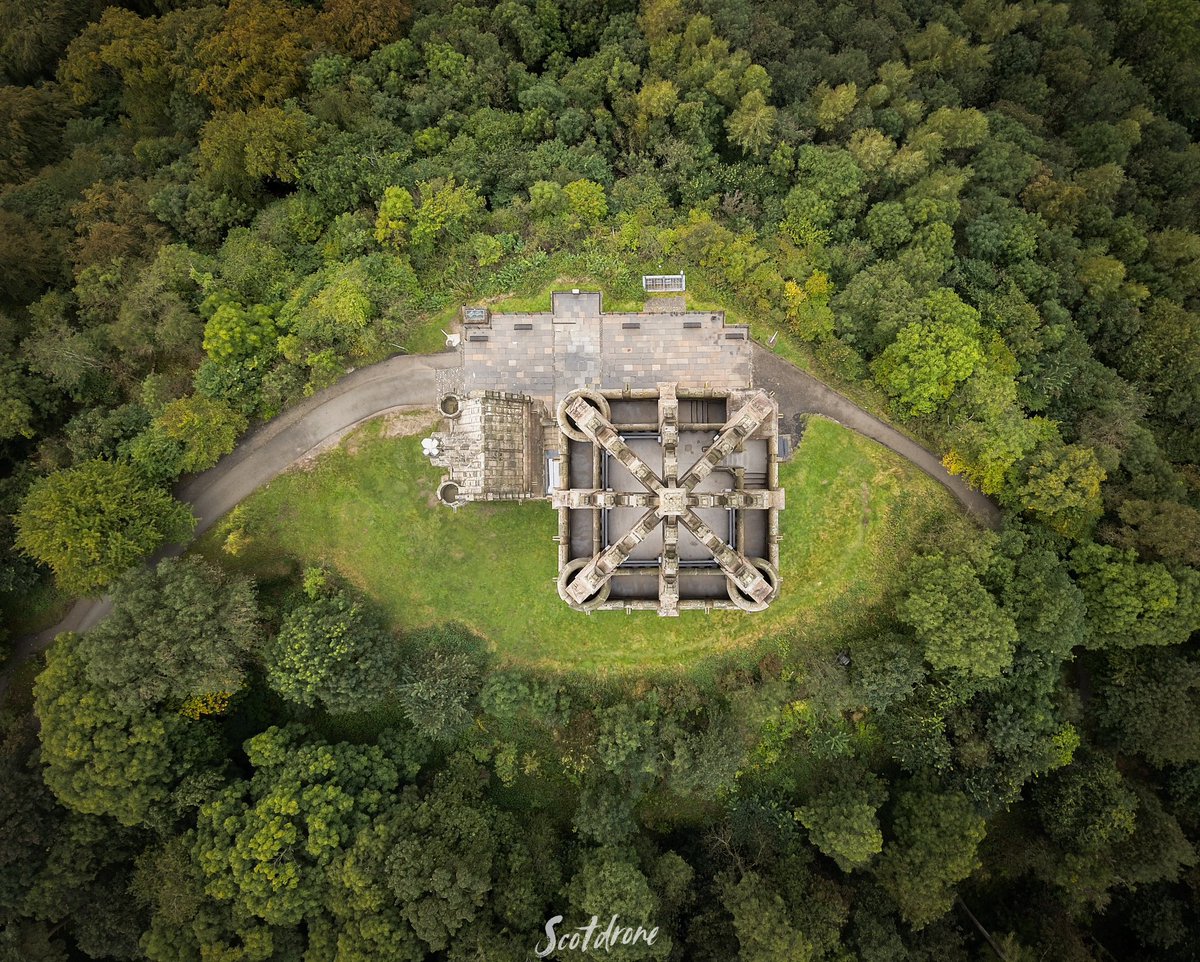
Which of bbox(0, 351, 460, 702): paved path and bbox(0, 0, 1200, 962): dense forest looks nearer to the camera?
bbox(0, 0, 1200, 962): dense forest

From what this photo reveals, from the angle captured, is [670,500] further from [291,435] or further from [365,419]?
[291,435]

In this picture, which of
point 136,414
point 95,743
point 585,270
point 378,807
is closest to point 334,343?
point 136,414

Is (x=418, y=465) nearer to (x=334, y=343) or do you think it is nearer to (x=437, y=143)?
(x=334, y=343)

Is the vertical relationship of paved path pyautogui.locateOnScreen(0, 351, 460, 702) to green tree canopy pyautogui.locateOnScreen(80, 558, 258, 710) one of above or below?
above

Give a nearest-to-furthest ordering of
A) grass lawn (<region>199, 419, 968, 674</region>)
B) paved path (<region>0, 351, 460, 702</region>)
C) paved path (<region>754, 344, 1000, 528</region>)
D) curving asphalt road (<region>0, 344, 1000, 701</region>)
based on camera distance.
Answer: grass lawn (<region>199, 419, 968, 674</region>) < paved path (<region>0, 351, 460, 702</region>) < curving asphalt road (<region>0, 344, 1000, 701</region>) < paved path (<region>754, 344, 1000, 528</region>)

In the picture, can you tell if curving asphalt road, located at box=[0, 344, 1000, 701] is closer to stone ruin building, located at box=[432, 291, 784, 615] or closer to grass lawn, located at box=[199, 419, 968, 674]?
grass lawn, located at box=[199, 419, 968, 674]

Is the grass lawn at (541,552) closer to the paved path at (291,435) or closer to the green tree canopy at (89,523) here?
the paved path at (291,435)

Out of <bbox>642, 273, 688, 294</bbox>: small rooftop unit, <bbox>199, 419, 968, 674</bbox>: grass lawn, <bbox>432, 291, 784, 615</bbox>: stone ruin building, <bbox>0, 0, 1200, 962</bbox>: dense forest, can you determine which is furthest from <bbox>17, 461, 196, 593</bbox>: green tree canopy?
<bbox>642, 273, 688, 294</bbox>: small rooftop unit
